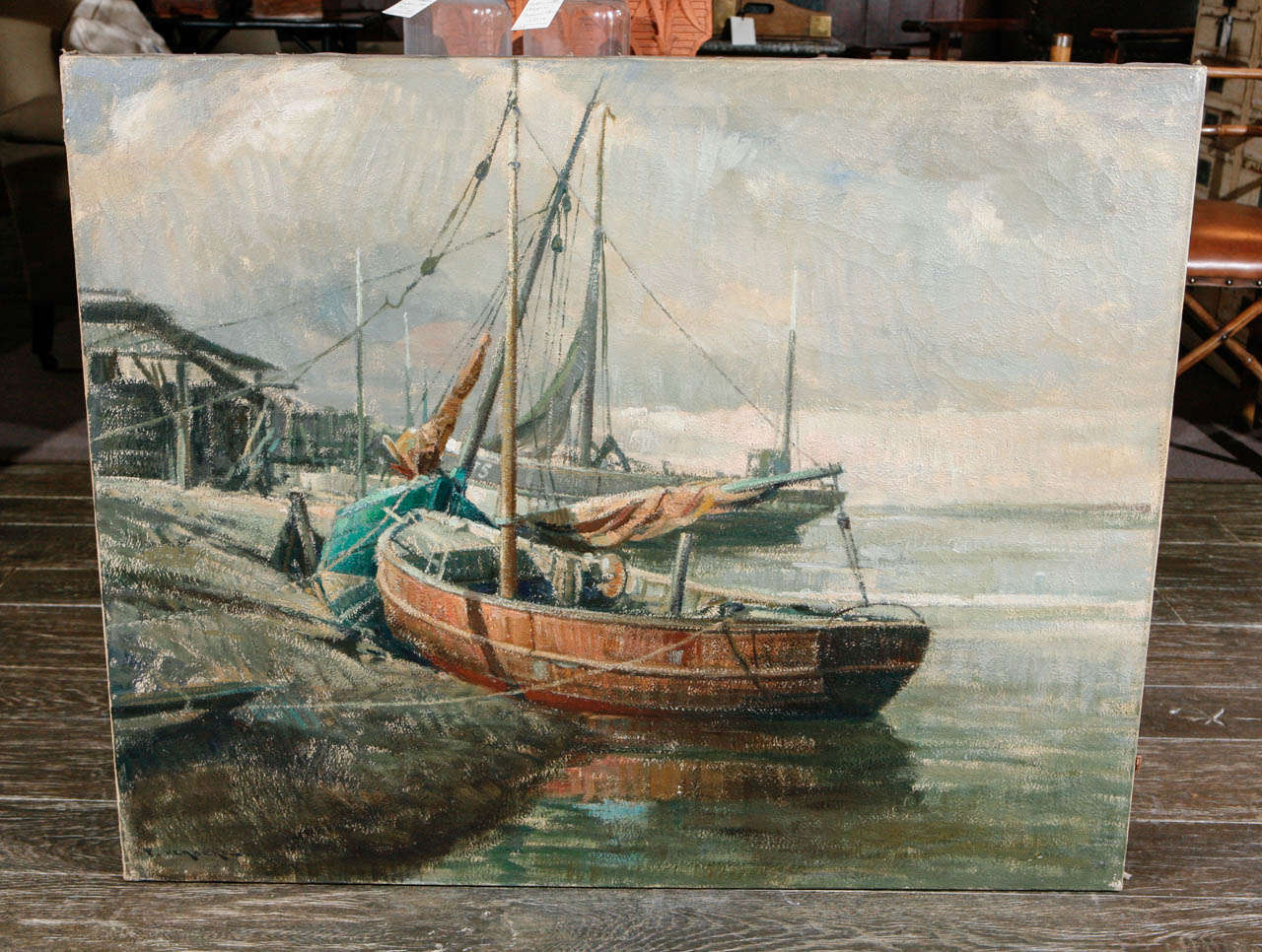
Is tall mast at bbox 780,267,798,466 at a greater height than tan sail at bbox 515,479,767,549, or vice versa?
tall mast at bbox 780,267,798,466

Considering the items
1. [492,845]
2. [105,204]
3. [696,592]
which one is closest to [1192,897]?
[696,592]

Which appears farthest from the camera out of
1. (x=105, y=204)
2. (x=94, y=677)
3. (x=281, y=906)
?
(x=94, y=677)

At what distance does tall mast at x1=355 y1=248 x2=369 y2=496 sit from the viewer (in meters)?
1.27

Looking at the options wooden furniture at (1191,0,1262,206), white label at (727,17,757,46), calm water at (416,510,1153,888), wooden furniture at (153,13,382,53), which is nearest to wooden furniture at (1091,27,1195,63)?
wooden furniture at (1191,0,1262,206)

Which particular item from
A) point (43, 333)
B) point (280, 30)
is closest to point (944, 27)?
point (280, 30)

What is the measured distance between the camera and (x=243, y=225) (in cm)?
125

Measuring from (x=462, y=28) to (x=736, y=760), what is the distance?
843 mm

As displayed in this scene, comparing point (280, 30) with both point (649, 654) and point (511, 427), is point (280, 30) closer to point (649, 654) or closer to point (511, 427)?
point (511, 427)

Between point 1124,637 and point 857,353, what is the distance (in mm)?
422

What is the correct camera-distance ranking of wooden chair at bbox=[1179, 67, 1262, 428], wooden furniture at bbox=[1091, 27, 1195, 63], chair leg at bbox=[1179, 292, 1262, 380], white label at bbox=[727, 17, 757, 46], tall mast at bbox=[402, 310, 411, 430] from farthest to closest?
white label at bbox=[727, 17, 757, 46]
wooden furniture at bbox=[1091, 27, 1195, 63]
chair leg at bbox=[1179, 292, 1262, 380]
wooden chair at bbox=[1179, 67, 1262, 428]
tall mast at bbox=[402, 310, 411, 430]

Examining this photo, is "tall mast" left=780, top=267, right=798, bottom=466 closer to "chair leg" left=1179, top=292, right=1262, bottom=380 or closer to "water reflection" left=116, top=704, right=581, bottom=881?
"water reflection" left=116, top=704, right=581, bottom=881

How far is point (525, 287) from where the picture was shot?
128 centimetres

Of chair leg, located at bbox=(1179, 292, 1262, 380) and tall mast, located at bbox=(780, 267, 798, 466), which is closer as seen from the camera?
tall mast, located at bbox=(780, 267, 798, 466)

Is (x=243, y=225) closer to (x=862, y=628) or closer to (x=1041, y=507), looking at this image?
(x=862, y=628)
